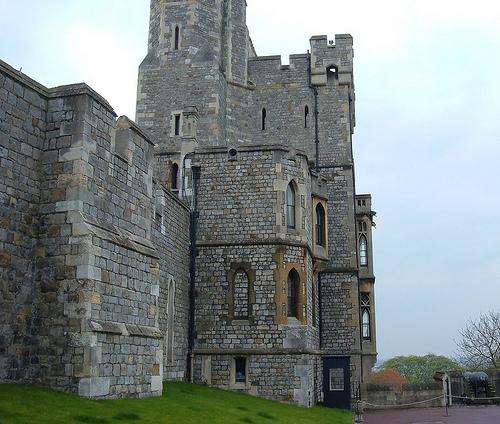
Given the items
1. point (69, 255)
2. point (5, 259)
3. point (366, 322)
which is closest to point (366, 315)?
point (366, 322)

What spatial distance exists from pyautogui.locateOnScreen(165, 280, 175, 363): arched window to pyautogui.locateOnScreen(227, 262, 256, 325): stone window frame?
217 centimetres

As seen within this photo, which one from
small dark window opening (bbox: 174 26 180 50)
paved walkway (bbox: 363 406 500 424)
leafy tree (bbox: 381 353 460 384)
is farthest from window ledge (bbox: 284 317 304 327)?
leafy tree (bbox: 381 353 460 384)

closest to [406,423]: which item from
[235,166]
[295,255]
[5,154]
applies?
[295,255]

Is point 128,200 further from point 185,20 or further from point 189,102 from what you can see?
point 185,20

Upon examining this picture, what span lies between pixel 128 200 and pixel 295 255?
8833 millimetres

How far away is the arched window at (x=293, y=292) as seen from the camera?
20938 millimetres

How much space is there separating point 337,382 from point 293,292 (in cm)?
485

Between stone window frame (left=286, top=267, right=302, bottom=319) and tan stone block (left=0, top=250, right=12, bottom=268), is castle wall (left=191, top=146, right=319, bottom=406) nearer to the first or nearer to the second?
stone window frame (left=286, top=267, right=302, bottom=319)

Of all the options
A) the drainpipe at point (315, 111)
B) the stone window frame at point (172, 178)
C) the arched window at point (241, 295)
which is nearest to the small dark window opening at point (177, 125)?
the stone window frame at point (172, 178)

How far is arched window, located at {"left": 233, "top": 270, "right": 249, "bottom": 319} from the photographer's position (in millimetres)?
20812

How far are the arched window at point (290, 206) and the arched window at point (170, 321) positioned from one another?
176 inches

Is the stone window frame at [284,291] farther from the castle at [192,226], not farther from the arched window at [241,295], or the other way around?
the arched window at [241,295]

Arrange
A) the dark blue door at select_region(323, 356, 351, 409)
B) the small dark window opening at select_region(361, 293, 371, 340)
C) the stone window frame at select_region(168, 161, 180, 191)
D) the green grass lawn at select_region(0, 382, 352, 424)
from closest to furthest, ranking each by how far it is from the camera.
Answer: the green grass lawn at select_region(0, 382, 352, 424) → the dark blue door at select_region(323, 356, 351, 409) → the stone window frame at select_region(168, 161, 180, 191) → the small dark window opening at select_region(361, 293, 371, 340)

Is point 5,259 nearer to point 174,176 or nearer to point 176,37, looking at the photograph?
point 174,176
